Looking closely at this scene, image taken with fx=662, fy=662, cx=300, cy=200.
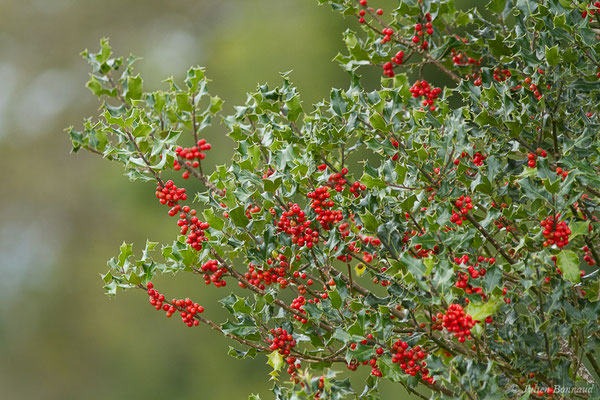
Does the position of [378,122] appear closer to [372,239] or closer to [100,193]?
[372,239]

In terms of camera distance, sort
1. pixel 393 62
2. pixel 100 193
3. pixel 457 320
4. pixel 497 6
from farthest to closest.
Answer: pixel 100 193 < pixel 393 62 < pixel 497 6 < pixel 457 320

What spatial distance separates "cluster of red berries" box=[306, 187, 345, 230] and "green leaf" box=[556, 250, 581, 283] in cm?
52

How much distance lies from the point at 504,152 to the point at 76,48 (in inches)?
292

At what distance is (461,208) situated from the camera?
156 cm

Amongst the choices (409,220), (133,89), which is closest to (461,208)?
(409,220)

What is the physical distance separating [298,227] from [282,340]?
0.92 feet

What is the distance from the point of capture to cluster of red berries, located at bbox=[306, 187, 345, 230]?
1593 mm

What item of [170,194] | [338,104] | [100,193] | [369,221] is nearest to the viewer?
[369,221]

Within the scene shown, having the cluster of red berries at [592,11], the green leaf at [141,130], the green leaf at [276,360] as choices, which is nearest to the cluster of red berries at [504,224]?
the cluster of red berries at [592,11]

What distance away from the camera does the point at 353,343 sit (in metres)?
1.47

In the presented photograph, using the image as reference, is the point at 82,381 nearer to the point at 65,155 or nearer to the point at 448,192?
the point at 65,155

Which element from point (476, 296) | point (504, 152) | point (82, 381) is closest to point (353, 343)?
point (476, 296)

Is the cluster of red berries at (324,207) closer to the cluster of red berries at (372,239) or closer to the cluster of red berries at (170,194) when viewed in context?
the cluster of red berries at (372,239)

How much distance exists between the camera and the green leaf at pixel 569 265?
1.33m
